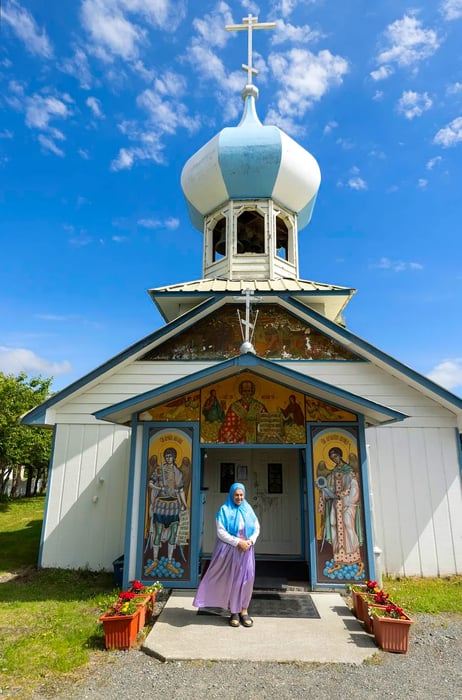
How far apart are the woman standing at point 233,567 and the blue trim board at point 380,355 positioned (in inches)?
197

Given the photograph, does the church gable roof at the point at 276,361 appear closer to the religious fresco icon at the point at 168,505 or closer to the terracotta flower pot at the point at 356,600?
the religious fresco icon at the point at 168,505

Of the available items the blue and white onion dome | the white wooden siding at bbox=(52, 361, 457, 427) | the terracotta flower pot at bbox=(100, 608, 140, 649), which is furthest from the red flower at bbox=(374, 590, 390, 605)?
the blue and white onion dome

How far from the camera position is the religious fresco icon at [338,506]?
713 cm

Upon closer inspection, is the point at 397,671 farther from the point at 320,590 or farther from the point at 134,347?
the point at 134,347

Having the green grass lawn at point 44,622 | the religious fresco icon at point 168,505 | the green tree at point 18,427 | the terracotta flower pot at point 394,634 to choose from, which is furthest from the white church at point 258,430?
the green tree at point 18,427

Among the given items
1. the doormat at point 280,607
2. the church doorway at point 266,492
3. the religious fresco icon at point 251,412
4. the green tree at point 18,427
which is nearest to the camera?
the doormat at point 280,607

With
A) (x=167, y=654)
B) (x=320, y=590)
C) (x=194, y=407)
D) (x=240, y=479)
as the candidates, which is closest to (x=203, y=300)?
Answer: (x=194, y=407)

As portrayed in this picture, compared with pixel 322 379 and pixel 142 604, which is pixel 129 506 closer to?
pixel 142 604

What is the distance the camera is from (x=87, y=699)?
4133 mm

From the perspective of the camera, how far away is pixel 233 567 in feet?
19.5

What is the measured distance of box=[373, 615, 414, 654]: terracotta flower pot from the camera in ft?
16.9

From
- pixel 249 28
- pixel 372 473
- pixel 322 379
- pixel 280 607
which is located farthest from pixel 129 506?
pixel 249 28

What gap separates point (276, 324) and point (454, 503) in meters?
5.40

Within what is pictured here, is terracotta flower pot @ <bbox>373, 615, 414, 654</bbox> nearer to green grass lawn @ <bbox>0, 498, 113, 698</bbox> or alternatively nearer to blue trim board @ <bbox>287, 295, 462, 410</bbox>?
green grass lawn @ <bbox>0, 498, 113, 698</bbox>
